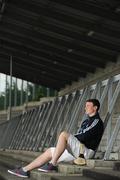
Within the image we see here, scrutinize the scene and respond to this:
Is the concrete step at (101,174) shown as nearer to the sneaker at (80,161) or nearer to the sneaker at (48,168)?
the sneaker at (80,161)

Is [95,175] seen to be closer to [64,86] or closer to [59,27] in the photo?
[59,27]

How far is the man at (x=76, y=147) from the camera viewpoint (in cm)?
874

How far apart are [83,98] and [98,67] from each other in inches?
192

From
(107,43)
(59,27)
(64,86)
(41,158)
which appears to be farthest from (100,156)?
(64,86)

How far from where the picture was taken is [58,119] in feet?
58.6

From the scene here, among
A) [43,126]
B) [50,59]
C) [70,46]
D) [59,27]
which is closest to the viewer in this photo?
[59,27]

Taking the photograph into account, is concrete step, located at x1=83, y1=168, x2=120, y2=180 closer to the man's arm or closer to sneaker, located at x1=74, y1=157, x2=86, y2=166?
sneaker, located at x1=74, y1=157, x2=86, y2=166

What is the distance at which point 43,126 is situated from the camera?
67.3 feet

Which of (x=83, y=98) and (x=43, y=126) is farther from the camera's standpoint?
(x=43, y=126)

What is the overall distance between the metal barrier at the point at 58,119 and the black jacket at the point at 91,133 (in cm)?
114

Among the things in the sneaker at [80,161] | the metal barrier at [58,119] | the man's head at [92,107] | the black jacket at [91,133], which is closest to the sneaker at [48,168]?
the sneaker at [80,161]

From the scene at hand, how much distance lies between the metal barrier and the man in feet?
3.79

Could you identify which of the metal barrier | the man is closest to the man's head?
the man

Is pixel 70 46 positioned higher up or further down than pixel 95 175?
higher up
